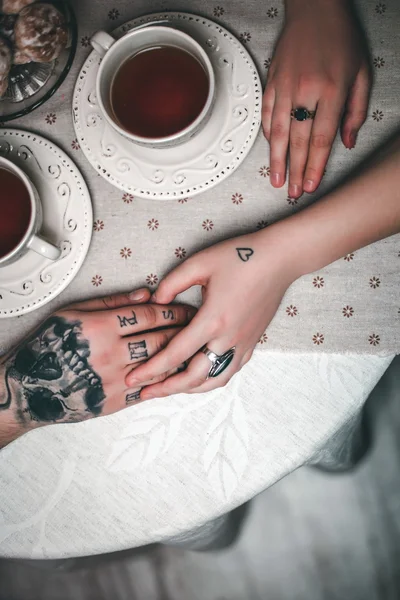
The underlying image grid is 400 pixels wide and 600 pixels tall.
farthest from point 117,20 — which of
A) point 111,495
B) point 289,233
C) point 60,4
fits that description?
point 111,495

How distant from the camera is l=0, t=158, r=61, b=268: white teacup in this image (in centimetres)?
52

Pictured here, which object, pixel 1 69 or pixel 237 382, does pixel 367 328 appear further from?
pixel 1 69

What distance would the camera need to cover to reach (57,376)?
579 millimetres

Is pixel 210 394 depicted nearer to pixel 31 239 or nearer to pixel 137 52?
pixel 31 239

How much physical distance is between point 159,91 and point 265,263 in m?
0.25

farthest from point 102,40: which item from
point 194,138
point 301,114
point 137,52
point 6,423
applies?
point 6,423

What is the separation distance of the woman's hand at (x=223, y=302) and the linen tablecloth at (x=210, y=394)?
0.02m

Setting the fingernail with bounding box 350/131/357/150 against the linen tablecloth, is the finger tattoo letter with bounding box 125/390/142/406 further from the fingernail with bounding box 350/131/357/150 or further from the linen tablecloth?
the fingernail with bounding box 350/131/357/150

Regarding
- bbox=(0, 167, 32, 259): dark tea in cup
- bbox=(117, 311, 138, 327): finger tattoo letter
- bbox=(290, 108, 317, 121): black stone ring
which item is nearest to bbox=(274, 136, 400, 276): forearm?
bbox=(290, 108, 317, 121): black stone ring

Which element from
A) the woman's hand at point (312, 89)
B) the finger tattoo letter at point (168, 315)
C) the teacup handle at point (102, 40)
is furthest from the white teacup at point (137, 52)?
the finger tattoo letter at point (168, 315)

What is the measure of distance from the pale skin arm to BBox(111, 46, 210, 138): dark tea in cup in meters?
0.16

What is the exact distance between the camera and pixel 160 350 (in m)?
0.60

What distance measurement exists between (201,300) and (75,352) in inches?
6.9

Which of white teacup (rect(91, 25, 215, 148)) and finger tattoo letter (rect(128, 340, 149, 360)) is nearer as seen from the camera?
white teacup (rect(91, 25, 215, 148))
